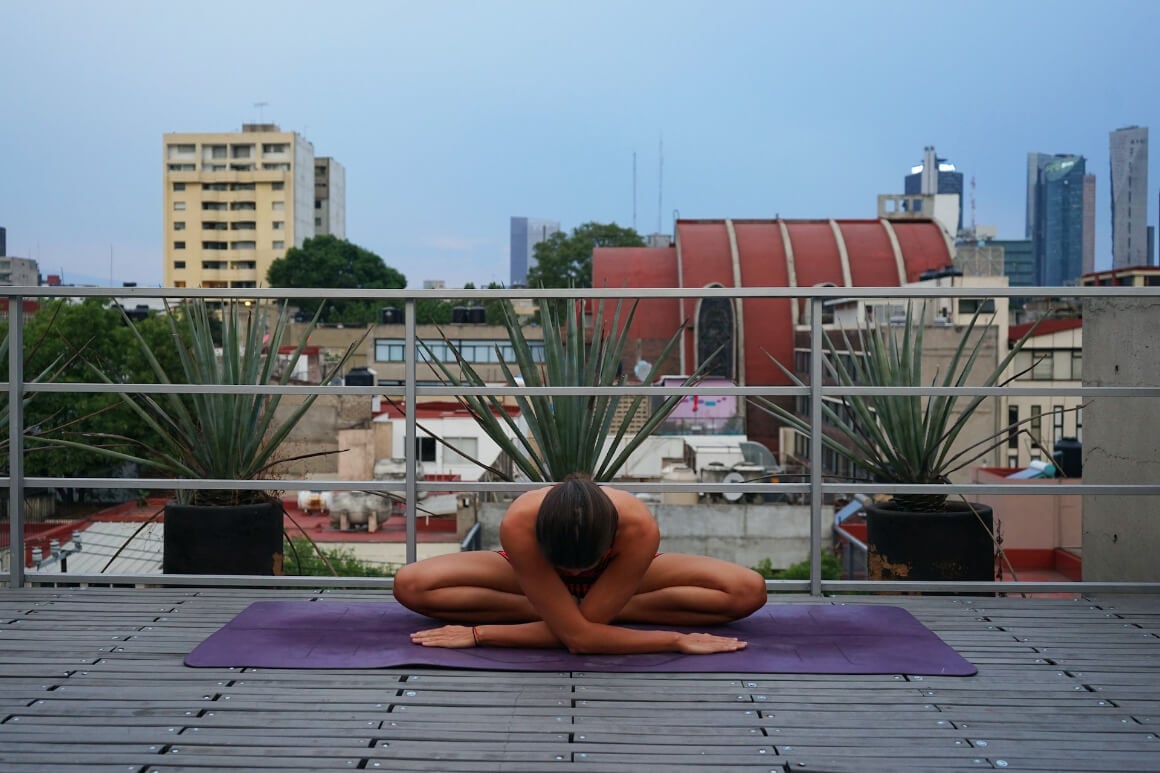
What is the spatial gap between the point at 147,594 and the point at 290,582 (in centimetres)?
47

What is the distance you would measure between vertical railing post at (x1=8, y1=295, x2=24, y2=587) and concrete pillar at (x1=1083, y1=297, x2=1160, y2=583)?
406cm

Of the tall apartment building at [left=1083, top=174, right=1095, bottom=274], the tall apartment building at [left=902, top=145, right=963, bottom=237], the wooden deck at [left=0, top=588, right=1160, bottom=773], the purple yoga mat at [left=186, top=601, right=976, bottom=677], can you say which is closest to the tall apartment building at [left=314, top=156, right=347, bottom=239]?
the tall apartment building at [left=902, top=145, right=963, bottom=237]

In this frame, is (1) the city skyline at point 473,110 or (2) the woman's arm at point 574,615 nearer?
(2) the woman's arm at point 574,615

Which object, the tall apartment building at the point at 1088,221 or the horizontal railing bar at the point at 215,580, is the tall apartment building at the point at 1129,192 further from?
the horizontal railing bar at the point at 215,580

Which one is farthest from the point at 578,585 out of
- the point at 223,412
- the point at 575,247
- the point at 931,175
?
the point at 931,175

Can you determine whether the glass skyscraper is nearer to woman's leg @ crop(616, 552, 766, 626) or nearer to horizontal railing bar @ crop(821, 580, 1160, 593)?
horizontal railing bar @ crop(821, 580, 1160, 593)

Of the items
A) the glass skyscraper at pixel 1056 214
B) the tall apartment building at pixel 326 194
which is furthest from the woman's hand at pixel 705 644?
the glass skyscraper at pixel 1056 214

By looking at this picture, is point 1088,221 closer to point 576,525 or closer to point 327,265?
point 327,265

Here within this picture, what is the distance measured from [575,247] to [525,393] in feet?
241

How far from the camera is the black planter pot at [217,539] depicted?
427cm

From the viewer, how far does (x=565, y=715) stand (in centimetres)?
254

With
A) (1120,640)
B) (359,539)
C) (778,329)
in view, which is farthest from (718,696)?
(778,329)

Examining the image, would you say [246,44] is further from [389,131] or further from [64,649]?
[64,649]

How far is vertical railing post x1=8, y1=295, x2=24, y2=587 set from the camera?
3.86m
